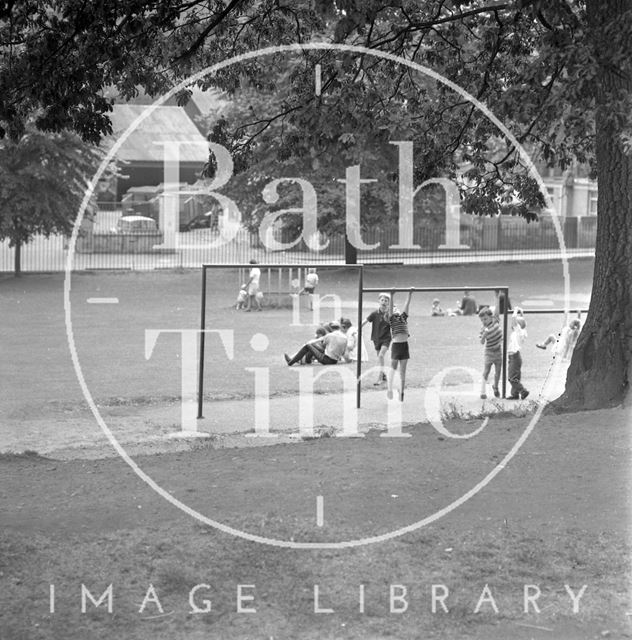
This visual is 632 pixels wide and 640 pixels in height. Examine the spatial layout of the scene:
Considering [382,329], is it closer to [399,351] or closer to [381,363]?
[381,363]

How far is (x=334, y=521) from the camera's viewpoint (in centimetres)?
848

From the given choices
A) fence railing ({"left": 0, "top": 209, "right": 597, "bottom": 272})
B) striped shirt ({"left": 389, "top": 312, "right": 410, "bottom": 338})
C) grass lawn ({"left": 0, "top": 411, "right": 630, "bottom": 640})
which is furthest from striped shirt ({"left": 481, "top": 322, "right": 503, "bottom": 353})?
fence railing ({"left": 0, "top": 209, "right": 597, "bottom": 272})

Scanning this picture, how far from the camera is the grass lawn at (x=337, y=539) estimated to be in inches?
265

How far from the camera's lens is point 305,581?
7.29 metres

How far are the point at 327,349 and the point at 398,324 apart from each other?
424 cm

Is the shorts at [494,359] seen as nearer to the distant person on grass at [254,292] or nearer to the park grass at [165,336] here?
the park grass at [165,336]

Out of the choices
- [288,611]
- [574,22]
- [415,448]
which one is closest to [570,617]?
[288,611]

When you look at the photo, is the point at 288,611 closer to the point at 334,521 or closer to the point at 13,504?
the point at 334,521

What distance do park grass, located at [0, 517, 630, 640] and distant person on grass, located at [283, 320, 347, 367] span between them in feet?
45.1

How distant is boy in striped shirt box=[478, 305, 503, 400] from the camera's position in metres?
18.5

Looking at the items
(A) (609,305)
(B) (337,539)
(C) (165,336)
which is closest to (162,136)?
(C) (165,336)

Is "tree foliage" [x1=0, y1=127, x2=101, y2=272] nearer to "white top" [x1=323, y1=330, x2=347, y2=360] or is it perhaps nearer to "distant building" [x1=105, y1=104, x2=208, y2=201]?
"white top" [x1=323, y1=330, x2=347, y2=360]

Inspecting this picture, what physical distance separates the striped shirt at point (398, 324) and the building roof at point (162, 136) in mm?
46499

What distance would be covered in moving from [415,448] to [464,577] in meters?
4.02
